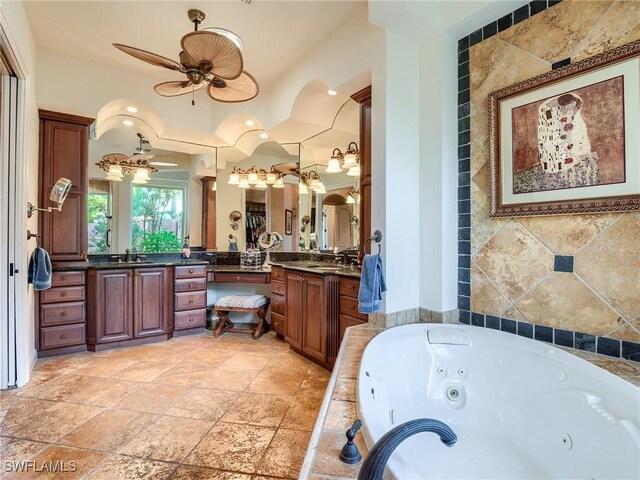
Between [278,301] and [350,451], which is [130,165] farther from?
[350,451]

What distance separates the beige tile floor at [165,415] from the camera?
1.62m

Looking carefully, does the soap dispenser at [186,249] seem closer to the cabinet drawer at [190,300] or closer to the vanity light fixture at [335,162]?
the cabinet drawer at [190,300]

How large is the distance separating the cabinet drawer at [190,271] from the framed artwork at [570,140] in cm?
316

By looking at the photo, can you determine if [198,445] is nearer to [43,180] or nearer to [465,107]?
[465,107]

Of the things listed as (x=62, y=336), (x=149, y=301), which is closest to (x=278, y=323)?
(x=149, y=301)

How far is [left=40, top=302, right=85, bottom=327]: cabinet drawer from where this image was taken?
9.91ft

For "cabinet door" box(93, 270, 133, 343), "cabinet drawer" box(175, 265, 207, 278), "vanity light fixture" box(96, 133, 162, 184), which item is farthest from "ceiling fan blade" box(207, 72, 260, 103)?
"cabinet door" box(93, 270, 133, 343)

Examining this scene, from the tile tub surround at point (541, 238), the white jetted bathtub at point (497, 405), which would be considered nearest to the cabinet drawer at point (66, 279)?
the white jetted bathtub at point (497, 405)

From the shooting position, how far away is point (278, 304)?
3555 millimetres

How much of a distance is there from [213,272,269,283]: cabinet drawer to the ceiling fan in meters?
1.94

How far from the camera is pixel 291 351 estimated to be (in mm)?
3281

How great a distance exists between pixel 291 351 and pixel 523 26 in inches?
125

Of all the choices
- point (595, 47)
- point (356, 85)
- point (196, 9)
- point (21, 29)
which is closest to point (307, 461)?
point (595, 47)

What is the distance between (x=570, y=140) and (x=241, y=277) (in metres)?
3.29
